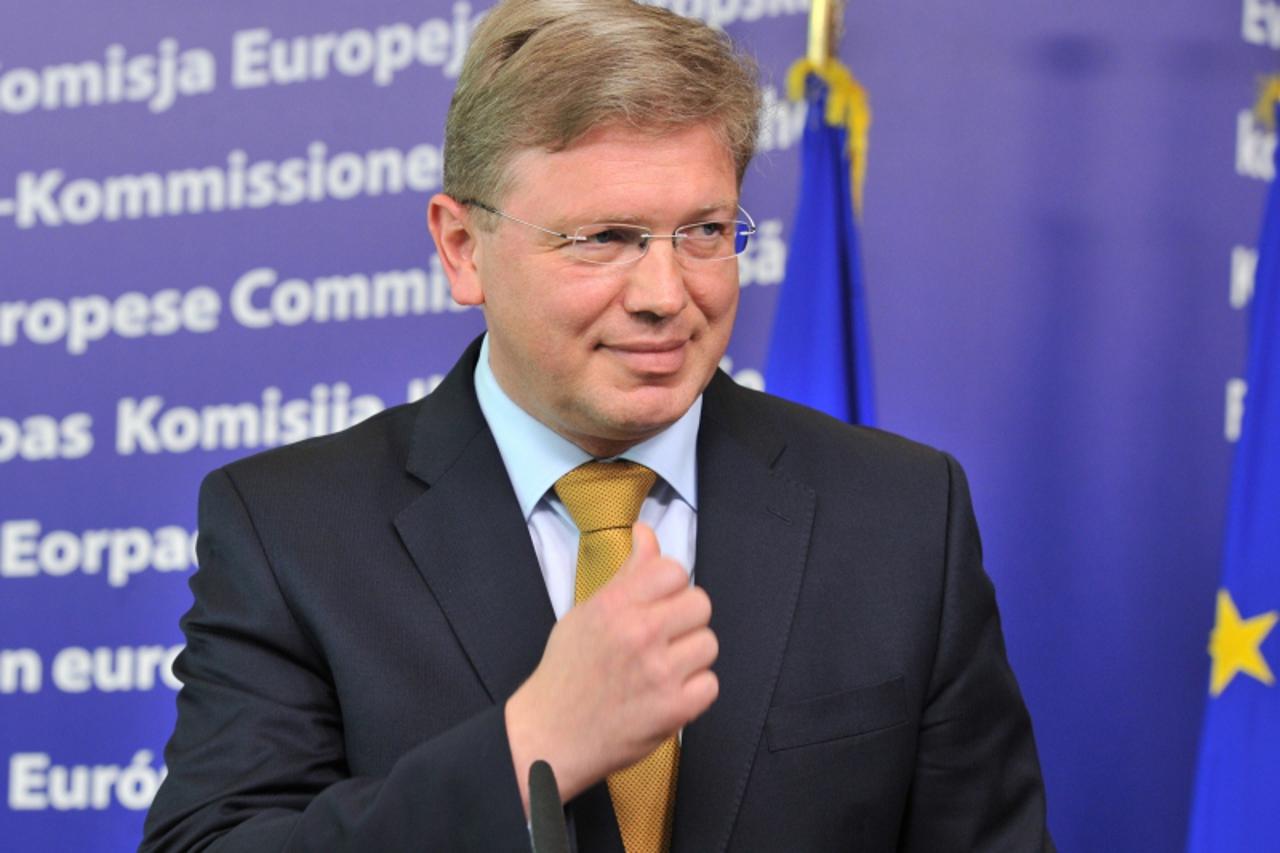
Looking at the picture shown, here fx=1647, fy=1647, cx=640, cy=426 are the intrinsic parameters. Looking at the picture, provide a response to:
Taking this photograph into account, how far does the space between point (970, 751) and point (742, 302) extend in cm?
163

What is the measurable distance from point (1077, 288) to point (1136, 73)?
0.44 m

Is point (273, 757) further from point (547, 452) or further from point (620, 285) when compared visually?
point (620, 285)

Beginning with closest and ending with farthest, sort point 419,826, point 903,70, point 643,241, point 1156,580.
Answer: point 419,826, point 643,241, point 1156,580, point 903,70

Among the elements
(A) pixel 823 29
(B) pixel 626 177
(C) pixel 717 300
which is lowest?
(C) pixel 717 300

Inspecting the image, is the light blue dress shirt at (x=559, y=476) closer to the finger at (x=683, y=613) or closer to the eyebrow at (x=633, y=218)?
the eyebrow at (x=633, y=218)

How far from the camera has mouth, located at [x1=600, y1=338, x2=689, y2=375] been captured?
1782mm

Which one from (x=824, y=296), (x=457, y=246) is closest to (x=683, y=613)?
(x=457, y=246)

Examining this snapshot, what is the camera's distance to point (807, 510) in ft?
6.38

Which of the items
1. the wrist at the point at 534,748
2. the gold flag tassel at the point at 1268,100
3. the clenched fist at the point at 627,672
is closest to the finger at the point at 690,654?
the clenched fist at the point at 627,672

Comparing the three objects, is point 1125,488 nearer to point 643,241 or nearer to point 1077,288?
point 1077,288

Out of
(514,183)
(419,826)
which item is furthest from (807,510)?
(419,826)

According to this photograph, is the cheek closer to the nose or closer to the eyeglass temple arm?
the nose

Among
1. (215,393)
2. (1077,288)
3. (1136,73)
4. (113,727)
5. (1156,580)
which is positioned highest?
(1136,73)

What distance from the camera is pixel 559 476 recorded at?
1.91m
